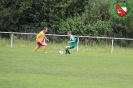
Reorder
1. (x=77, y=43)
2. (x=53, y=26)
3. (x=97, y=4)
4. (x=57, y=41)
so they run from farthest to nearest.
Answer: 1. (x=53, y=26)
2. (x=97, y=4)
3. (x=57, y=41)
4. (x=77, y=43)

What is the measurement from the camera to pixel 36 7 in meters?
54.7

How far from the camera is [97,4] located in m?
49.2

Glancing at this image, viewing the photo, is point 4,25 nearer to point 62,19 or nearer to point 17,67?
point 62,19

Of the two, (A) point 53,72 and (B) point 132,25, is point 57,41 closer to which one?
(B) point 132,25

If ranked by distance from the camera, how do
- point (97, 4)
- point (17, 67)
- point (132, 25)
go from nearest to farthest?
point (17, 67) < point (132, 25) < point (97, 4)

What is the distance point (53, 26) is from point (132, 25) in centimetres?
1123

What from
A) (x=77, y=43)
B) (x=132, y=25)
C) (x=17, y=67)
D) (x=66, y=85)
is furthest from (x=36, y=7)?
(x=66, y=85)

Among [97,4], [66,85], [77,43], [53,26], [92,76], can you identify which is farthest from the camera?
[53,26]

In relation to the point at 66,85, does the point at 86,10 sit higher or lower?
higher

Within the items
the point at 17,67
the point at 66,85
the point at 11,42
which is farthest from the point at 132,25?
the point at 66,85

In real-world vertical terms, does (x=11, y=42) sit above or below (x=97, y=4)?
below

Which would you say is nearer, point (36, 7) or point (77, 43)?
point (77, 43)

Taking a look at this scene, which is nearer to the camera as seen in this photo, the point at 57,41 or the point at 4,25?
the point at 57,41

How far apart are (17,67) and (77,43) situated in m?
18.6
